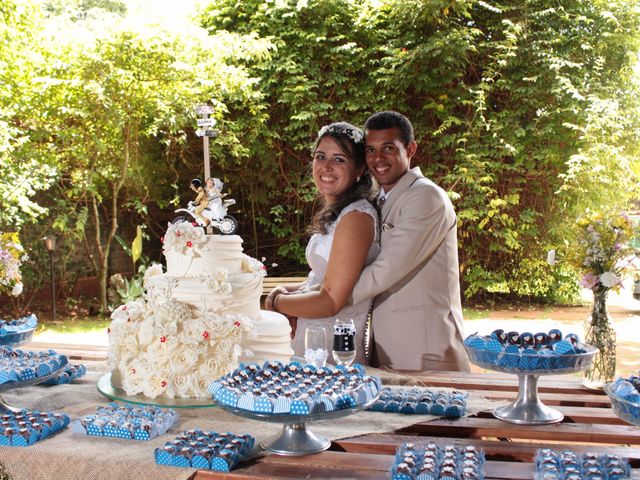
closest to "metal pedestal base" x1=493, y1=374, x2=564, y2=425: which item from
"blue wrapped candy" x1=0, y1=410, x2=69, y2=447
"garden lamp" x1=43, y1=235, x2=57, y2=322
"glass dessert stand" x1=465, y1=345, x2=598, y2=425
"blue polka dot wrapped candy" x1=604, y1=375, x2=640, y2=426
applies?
"glass dessert stand" x1=465, y1=345, x2=598, y2=425

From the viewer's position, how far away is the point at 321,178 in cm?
283

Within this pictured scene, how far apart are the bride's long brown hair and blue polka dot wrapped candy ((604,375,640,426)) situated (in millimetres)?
1439

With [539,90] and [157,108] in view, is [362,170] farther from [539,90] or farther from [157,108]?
[539,90]

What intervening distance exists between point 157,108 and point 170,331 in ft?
21.7

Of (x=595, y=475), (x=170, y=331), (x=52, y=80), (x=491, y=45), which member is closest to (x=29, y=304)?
(x=52, y=80)

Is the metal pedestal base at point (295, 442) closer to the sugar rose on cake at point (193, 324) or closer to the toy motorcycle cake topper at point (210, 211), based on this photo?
the sugar rose on cake at point (193, 324)

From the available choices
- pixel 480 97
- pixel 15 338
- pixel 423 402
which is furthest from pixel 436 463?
pixel 480 97

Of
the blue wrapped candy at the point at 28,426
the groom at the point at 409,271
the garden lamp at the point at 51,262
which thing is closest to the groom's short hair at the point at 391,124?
the groom at the point at 409,271

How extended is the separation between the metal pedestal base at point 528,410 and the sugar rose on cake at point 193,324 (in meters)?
0.78

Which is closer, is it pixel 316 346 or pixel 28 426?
pixel 28 426

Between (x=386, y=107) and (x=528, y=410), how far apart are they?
7.34m

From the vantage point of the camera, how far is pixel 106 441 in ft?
5.62

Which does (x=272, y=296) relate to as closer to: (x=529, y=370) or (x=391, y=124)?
(x=391, y=124)

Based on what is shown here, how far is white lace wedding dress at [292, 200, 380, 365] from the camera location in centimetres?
275
